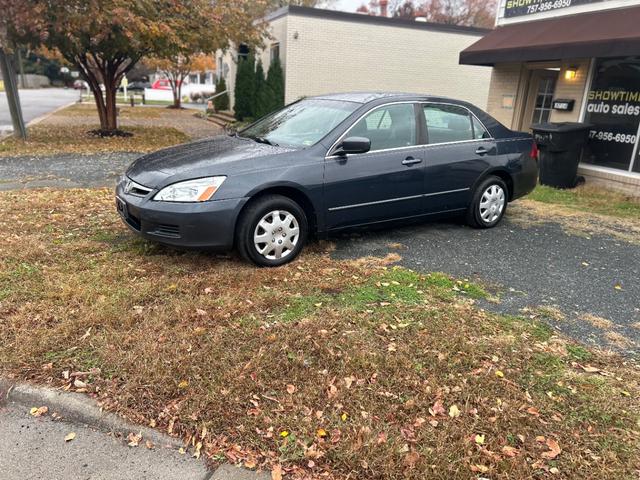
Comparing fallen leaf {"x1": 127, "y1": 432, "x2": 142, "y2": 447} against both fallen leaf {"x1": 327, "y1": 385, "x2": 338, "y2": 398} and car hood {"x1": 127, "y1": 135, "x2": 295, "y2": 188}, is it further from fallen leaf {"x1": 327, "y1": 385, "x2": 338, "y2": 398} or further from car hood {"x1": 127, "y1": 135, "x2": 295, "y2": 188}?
car hood {"x1": 127, "y1": 135, "x2": 295, "y2": 188}

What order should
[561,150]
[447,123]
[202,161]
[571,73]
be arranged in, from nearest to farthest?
[202,161]
[447,123]
[561,150]
[571,73]

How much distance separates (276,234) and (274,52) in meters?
16.2

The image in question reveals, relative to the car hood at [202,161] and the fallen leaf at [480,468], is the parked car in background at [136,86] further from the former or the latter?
the fallen leaf at [480,468]

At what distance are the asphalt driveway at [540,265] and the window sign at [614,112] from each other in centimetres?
296

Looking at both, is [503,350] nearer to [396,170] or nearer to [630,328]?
[630,328]

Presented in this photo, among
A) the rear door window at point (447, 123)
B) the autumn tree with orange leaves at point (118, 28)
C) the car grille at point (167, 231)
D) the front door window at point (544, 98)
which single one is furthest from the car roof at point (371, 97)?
the autumn tree with orange leaves at point (118, 28)

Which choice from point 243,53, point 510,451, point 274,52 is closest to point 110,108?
point 274,52

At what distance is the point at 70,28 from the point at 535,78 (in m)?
10.1

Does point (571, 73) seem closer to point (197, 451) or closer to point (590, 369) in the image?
point (590, 369)

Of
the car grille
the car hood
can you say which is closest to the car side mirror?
the car hood

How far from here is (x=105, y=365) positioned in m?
3.07

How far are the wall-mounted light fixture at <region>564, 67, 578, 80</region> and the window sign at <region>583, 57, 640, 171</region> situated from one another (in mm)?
378

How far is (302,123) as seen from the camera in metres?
5.29

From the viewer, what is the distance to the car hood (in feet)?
14.2
